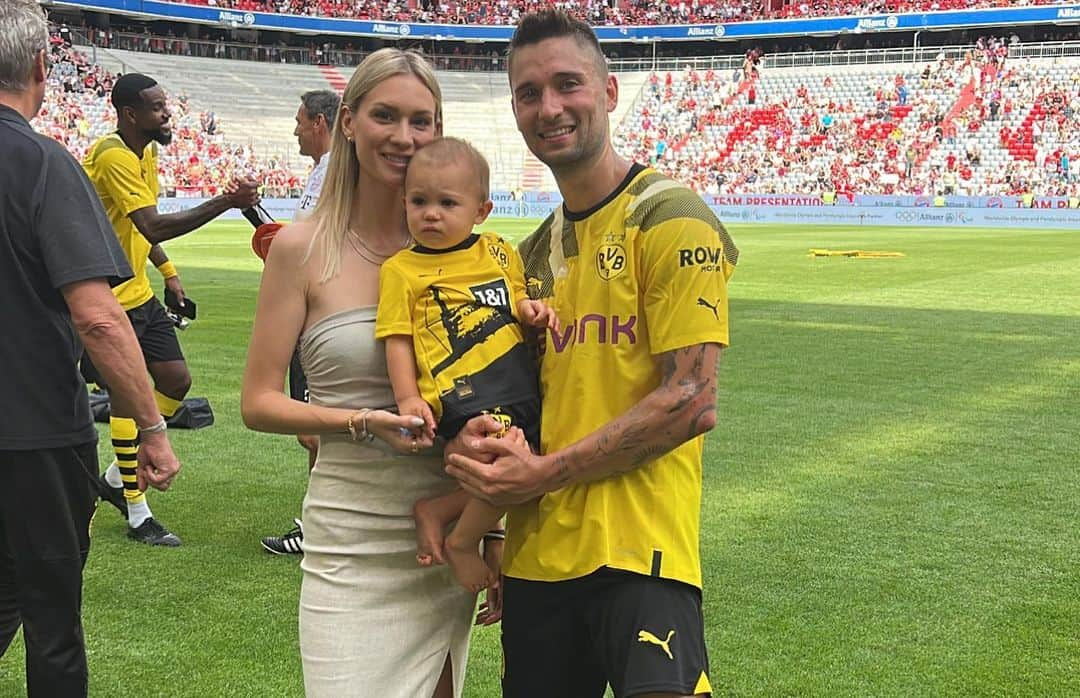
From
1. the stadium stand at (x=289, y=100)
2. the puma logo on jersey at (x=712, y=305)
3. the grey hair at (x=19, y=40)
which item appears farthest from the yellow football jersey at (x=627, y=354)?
the stadium stand at (x=289, y=100)

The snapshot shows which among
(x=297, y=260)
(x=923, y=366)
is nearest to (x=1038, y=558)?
(x=297, y=260)

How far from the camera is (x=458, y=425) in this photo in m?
2.66

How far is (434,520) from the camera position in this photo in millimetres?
2775

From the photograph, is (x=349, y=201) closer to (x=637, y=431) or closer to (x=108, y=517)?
(x=637, y=431)

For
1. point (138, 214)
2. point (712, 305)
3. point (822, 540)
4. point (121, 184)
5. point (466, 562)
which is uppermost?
point (712, 305)

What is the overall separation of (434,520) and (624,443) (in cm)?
55

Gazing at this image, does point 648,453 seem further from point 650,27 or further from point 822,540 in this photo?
point 650,27

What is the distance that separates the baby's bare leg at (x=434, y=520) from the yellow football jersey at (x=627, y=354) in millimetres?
159

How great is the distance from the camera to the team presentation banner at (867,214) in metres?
36.9

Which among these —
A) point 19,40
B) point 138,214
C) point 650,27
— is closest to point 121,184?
point 138,214

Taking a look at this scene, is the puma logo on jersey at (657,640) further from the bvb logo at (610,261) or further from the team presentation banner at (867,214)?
the team presentation banner at (867,214)

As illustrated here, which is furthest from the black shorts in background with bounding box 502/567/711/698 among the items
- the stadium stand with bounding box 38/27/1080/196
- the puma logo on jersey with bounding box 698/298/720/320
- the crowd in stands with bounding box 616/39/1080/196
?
the crowd in stands with bounding box 616/39/1080/196

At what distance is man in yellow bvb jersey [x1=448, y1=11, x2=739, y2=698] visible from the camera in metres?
2.52

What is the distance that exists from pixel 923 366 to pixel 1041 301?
245 inches
